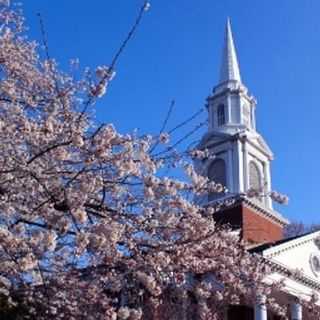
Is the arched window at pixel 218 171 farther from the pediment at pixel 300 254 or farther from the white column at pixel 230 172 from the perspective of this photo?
the pediment at pixel 300 254

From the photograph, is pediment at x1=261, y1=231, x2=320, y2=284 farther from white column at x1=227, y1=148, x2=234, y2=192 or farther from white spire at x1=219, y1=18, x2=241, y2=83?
white spire at x1=219, y1=18, x2=241, y2=83

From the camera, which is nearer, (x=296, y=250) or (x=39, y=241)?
(x=39, y=241)

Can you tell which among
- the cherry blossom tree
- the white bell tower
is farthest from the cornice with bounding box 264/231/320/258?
the cherry blossom tree

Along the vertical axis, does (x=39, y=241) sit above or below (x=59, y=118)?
below

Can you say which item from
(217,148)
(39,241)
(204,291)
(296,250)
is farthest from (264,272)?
(217,148)

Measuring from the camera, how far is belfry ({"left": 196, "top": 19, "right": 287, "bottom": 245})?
30734mm

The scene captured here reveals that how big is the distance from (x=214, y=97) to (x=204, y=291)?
25852 millimetres

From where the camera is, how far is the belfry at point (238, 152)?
101ft

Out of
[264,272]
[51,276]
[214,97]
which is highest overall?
[214,97]

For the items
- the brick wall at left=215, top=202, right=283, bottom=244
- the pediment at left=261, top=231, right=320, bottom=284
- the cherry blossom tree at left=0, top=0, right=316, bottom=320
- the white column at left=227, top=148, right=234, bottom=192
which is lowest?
the cherry blossom tree at left=0, top=0, right=316, bottom=320

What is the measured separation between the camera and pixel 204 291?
8.48m

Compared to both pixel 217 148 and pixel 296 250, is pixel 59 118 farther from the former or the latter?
pixel 217 148

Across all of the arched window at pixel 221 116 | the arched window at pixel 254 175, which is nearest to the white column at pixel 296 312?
the arched window at pixel 254 175

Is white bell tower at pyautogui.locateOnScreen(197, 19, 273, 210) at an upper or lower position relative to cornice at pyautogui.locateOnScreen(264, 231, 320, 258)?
upper
